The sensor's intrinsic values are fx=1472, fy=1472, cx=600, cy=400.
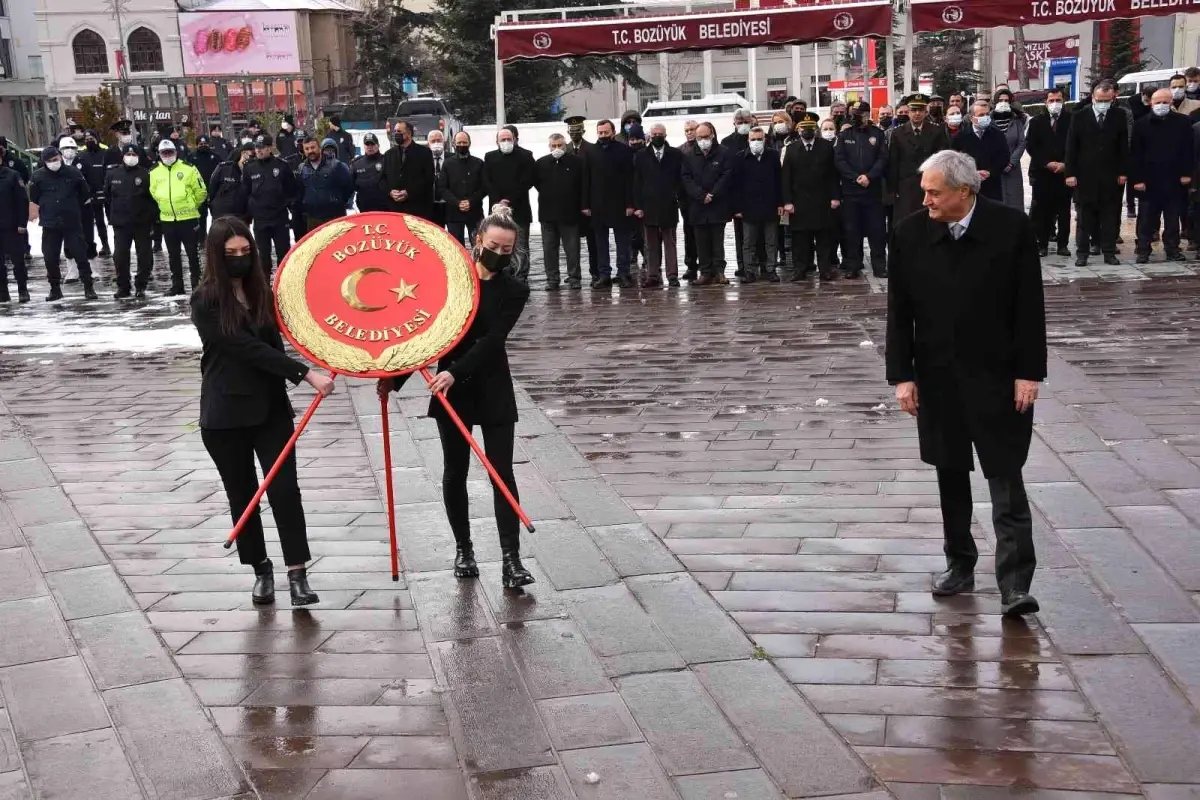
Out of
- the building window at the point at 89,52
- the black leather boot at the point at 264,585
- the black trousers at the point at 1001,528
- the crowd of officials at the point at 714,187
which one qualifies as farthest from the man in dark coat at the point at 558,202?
the building window at the point at 89,52

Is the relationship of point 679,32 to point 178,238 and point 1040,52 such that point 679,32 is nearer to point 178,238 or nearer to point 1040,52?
point 178,238

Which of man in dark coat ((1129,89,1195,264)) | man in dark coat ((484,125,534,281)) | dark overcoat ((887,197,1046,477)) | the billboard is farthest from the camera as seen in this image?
the billboard

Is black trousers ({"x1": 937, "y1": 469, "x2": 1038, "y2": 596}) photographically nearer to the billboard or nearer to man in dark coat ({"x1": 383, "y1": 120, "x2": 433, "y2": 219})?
man in dark coat ({"x1": 383, "y1": 120, "x2": 433, "y2": 219})

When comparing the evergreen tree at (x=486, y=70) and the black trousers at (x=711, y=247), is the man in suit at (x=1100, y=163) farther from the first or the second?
the evergreen tree at (x=486, y=70)

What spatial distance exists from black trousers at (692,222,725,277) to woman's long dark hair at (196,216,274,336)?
34.4 feet

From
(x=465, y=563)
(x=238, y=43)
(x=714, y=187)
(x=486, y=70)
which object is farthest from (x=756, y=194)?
(x=238, y=43)

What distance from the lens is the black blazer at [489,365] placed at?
6242 mm

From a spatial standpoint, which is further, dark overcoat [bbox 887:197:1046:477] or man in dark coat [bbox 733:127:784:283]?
man in dark coat [bbox 733:127:784:283]

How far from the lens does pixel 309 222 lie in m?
18.3

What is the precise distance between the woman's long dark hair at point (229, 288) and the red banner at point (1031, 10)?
1269 cm

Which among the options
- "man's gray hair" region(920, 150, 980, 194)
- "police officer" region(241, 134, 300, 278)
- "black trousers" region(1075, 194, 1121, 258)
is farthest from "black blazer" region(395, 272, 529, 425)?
"police officer" region(241, 134, 300, 278)

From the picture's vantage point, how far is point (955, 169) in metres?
5.51

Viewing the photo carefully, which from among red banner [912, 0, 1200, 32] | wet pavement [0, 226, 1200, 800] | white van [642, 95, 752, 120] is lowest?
wet pavement [0, 226, 1200, 800]

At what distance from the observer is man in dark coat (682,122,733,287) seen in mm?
15945
